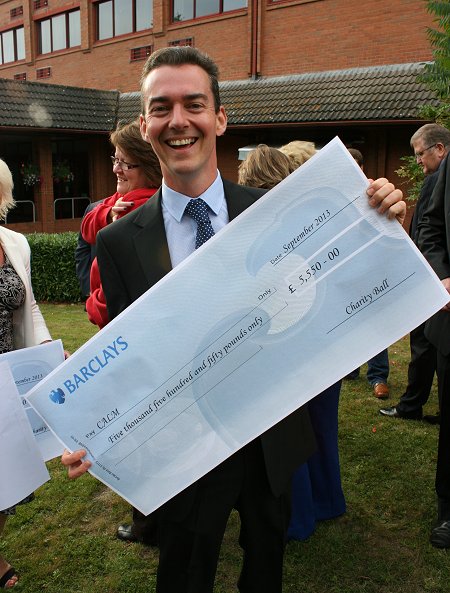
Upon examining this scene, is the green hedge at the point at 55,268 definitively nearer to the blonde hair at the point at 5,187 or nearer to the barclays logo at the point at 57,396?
the blonde hair at the point at 5,187

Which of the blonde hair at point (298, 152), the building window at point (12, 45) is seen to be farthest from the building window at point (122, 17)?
the blonde hair at point (298, 152)

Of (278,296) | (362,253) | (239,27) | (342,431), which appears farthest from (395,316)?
(239,27)

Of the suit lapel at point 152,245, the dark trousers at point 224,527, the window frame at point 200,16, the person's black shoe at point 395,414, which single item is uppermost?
the window frame at point 200,16

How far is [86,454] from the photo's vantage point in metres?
1.69

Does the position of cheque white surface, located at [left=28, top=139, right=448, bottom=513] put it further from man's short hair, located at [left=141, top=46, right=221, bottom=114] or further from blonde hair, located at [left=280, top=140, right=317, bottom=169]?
blonde hair, located at [left=280, top=140, right=317, bottom=169]

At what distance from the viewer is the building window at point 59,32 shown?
2305 centimetres

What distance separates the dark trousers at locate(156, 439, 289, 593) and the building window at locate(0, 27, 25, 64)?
28.9 m

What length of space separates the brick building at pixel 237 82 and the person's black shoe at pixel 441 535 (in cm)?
1098

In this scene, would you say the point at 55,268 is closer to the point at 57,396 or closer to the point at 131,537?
the point at 131,537

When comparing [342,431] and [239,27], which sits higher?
[239,27]

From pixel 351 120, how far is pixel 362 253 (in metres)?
12.6

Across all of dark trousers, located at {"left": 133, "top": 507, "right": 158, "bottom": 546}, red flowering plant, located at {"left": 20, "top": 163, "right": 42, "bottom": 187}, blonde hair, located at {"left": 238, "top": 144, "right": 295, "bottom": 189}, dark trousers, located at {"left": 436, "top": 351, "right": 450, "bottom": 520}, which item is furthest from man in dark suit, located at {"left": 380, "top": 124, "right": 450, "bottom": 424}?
red flowering plant, located at {"left": 20, "top": 163, "right": 42, "bottom": 187}

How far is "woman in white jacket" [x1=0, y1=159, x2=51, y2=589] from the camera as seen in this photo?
2713 millimetres

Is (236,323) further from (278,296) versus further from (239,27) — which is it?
(239,27)
